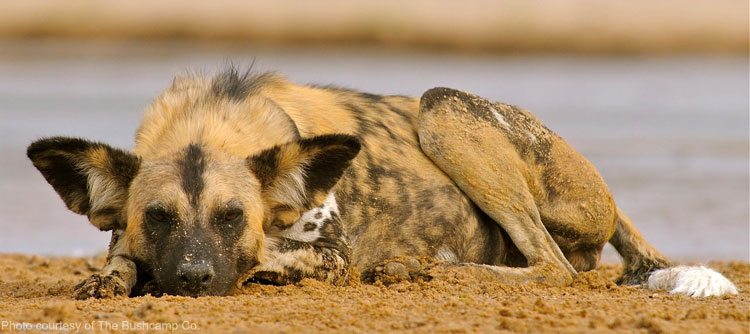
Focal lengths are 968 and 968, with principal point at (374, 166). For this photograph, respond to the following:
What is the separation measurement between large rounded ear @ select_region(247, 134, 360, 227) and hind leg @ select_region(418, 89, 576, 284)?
1.19m

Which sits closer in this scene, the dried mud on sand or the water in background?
the dried mud on sand

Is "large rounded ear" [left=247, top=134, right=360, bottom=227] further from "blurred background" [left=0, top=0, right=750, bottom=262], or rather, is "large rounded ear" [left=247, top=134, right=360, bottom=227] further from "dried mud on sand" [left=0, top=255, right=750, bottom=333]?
"blurred background" [left=0, top=0, right=750, bottom=262]

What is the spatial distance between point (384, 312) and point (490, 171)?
2079 mm

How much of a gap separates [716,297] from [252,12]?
2520 centimetres

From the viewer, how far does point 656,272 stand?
6.34m

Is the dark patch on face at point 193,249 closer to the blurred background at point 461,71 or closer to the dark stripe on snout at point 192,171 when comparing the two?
the dark stripe on snout at point 192,171

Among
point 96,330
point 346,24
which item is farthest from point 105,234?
point 346,24

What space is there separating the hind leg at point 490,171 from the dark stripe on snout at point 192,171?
1838 millimetres

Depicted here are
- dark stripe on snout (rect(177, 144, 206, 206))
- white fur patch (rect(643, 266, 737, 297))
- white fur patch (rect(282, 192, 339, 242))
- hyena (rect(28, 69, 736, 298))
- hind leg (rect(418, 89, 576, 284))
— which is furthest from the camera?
hind leg (rect(418, 89, 576, 284))

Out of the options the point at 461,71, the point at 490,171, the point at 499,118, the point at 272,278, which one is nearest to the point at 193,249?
the point at 272,278

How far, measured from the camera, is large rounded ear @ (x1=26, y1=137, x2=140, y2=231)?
5105mm

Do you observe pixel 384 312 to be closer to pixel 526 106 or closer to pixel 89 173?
pixel 89 173

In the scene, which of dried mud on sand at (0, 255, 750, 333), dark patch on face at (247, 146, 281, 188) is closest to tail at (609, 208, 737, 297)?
dried mud on sand at (0, 255, 750, 333)

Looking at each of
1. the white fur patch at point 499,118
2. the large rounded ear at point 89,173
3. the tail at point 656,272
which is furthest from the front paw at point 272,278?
the tail at point 656,272
